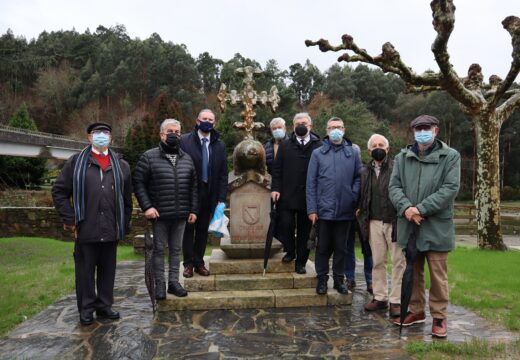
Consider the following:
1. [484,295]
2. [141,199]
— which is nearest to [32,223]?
[141,199]

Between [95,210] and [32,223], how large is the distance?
13.5m

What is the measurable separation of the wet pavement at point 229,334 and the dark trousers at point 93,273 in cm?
22

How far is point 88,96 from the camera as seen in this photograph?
44969mm

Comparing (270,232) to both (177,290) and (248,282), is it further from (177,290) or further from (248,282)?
(177,290)

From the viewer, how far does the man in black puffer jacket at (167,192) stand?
4.63 metres

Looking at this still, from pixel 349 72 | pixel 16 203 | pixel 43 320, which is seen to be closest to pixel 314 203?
pixel 43 320

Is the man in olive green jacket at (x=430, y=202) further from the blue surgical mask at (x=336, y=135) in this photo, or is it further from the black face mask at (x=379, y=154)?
the blue surgical mask at (x=336, y=135)

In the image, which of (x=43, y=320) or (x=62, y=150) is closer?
(x=43, y=320)

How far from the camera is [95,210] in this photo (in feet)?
14.1

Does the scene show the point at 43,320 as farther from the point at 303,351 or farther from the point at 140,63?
the point at 140,63

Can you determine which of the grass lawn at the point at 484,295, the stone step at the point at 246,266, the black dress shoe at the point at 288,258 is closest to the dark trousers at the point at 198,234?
the stone step at the point at 246,266

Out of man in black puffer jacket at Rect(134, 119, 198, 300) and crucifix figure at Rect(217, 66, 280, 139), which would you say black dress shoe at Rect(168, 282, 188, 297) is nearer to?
man in black puffer jacket at Rect(134, 119, 198, 300)

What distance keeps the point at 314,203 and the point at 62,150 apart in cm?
2176

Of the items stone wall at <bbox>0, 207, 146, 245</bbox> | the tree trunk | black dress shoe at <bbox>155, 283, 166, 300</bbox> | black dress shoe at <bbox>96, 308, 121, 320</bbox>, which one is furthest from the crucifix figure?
stone wall at <bbox>0, 207, 146, 245</bbox>
